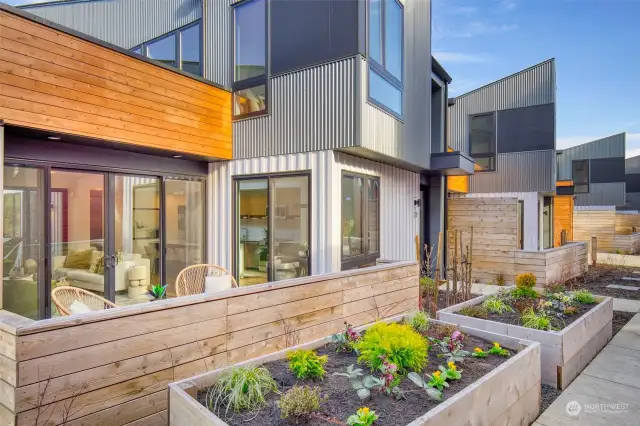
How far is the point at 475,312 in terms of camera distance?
4.23 m

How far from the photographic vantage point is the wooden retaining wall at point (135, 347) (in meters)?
2.01

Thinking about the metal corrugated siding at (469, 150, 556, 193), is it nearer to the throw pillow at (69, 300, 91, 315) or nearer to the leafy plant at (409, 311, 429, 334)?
the leafy plant at (409, 311, 429, 334)

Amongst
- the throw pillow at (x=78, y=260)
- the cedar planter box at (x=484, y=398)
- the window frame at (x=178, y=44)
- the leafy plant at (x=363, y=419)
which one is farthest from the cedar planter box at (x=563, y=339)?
the window frame at (x=178, y=44)

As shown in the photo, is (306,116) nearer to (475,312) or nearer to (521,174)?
(475,312)

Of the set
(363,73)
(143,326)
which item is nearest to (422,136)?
(363,73)

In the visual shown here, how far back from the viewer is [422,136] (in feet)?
24.1

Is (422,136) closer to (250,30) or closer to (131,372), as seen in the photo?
(250,30)

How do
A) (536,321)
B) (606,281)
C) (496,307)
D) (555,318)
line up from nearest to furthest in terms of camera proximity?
(536,321), (555,318), (496,307), (606,281)

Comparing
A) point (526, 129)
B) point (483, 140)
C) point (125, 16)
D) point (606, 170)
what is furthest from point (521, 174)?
point (606, 170)

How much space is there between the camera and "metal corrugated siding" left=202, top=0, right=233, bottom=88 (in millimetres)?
6402

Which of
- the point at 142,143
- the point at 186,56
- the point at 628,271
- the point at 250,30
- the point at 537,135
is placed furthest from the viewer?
the point at 537,135

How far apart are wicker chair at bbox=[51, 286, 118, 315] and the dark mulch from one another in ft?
12.3

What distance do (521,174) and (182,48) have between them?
1038 cm

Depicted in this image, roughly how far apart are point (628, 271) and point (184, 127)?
11490 mm
